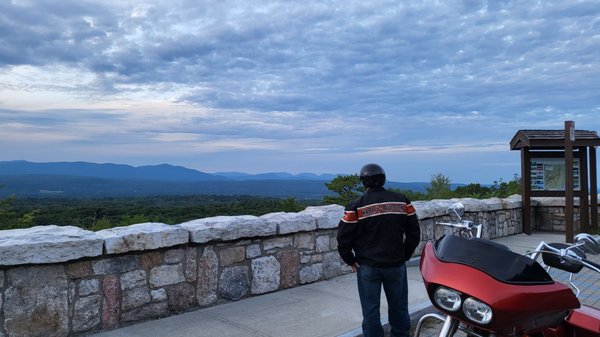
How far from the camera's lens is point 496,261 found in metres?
2.28

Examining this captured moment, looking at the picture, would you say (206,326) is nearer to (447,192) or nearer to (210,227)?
(210,227)

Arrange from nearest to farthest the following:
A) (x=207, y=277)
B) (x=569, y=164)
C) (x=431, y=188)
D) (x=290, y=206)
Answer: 1. (x=207, y=277)
2. (x=569, y=164)
3. (x=290, y=206)
4. (x=431, y=188)

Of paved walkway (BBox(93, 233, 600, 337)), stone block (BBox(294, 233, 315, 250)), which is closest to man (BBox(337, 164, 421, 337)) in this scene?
paved walkway (BBox(93, 233, 600, 337))

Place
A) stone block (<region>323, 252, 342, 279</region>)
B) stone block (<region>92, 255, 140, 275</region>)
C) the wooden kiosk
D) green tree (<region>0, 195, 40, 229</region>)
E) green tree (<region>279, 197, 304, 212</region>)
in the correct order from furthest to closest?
green tree (<region>279, 197, 304, 212</region>), the wooden kiosk, green tree (<region>0, 195, 40, 229</region>), stone block (<region>323, 252, 342, 279</region>), stone block (<region>92, 255, 140, 275</region>)

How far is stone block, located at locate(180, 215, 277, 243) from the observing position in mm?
5402

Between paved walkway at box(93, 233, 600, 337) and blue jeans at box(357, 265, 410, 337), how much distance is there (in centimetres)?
58

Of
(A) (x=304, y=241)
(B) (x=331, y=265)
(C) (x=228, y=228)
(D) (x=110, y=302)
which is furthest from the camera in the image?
(B) (x=331, y=265)

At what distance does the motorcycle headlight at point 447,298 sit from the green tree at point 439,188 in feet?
47.7

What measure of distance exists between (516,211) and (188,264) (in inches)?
361

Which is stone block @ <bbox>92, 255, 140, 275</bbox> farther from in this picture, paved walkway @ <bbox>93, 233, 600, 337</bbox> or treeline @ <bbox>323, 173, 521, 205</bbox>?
treeline @ <bbox>323, 173, 521, 205</bbox>

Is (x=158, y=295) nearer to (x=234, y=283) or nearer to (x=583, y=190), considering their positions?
(x=234, y=283)

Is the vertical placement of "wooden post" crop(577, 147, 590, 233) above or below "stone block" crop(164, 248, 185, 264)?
above

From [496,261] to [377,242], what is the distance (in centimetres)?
181

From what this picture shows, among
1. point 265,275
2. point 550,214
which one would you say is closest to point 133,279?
point 265,275
